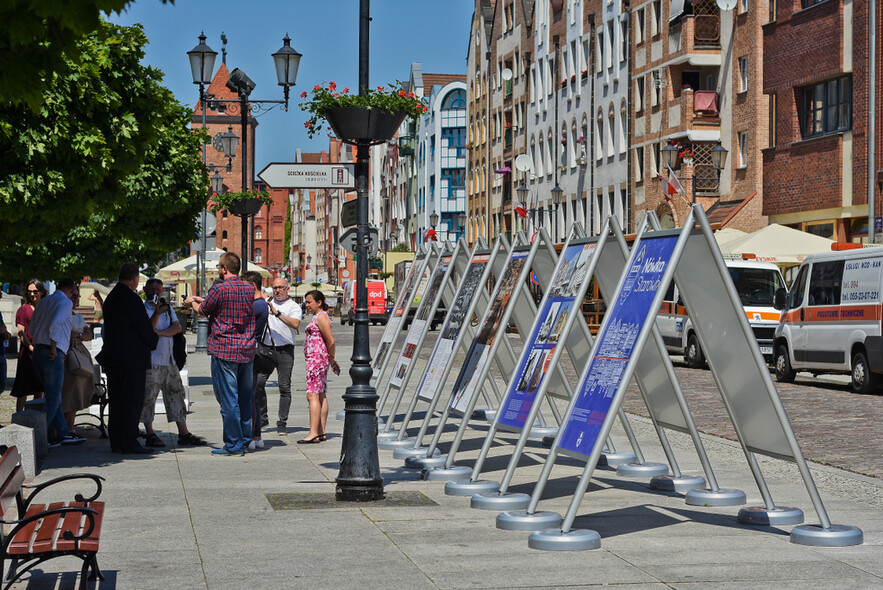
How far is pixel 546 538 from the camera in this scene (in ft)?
26.2

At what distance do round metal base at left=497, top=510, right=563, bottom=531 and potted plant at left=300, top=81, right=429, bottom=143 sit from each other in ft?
12.2

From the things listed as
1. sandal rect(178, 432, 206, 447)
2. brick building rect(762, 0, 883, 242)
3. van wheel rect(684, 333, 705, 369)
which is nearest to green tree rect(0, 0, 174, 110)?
sandal rect(178, 432, 206, 447)

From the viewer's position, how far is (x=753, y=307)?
29.8m

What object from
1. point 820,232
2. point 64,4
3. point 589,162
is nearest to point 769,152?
point 820,232

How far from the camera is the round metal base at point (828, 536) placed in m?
8.13

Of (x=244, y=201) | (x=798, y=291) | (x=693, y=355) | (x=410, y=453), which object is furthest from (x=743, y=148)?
(x=410, y=453)

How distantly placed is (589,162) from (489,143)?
21.2 m

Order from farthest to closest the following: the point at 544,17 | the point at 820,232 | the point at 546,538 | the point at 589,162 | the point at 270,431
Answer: the point at 544,17 → the point at 589,162 → the point at 820,232 → the point at 270,431 → the point at 546,538

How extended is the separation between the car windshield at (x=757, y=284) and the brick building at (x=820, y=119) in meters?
4.93

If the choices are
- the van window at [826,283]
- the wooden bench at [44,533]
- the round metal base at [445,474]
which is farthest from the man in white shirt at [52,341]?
the van window at [826,283]

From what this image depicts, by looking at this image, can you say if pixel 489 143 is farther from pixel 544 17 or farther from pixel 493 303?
pixel 493 303

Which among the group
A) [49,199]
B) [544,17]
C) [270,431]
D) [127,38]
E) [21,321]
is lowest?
[270,431]

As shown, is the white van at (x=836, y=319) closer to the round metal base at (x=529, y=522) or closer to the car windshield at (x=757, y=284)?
the car windshield at (x=757, y=284)

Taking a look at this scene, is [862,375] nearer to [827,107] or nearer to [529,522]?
[529,522]
